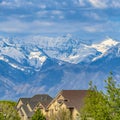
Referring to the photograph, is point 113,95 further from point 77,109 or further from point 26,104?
point 26,104

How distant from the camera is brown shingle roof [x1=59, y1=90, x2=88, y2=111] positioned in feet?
397

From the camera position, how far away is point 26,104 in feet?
525

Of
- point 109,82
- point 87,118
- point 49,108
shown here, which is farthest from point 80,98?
point 109,82

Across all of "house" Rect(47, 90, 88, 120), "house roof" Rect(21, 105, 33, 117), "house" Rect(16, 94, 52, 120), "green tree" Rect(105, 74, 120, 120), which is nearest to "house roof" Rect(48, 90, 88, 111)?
"house" Rect(47, 90, 88, 120)

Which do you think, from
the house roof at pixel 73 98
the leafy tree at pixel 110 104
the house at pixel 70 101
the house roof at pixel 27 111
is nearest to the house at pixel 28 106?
the house roof at pixel 27 111

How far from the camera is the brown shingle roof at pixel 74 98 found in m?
121

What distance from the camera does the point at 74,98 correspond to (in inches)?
4838

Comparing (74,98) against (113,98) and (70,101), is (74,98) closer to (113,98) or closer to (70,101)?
(70,101)

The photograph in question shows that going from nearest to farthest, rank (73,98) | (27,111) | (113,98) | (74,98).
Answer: (113,98) → (74,98) → (73,98) → (27,111)

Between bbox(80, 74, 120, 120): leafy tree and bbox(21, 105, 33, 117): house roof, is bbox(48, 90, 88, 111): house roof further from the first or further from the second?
bbox(80, 74, 120, 120): leafy tree

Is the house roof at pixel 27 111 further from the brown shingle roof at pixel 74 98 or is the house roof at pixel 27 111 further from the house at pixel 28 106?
the brown shingle roof at pixel 74 98

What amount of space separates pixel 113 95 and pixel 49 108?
88.2 meters

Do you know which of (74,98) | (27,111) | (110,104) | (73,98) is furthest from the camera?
(27,111)

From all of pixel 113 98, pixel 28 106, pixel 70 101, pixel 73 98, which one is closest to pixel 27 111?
pixel 28 106
